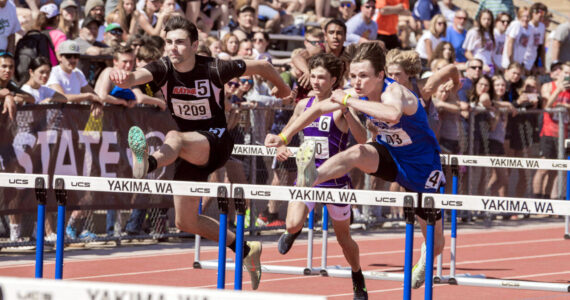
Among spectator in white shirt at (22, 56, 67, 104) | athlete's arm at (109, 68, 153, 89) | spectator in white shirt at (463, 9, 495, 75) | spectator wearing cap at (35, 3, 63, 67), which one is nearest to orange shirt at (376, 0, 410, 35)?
spectator in white shirt at (463, 9, 495, 75)

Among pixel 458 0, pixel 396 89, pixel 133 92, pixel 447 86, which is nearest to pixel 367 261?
pixel 447 86

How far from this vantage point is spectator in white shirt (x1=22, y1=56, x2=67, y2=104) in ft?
39.3

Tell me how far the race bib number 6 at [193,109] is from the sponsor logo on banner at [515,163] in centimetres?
269

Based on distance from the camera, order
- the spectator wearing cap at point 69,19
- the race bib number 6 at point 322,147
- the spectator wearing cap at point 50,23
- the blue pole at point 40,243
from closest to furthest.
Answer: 1. the blue pole at point 40,243
2. the race bib number 6 at point 322,147
3. the spectator wearing cap at point 50,23
4. the spectator wearing cap at point 69,19

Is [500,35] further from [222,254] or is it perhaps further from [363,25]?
[222,254]

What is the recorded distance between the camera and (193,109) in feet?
28.3

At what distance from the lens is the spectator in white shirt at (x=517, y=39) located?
63.2 feet

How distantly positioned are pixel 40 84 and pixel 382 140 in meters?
4.88

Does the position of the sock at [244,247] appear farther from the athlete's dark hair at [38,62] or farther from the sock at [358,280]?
the athlete's dark hair at [38,62]

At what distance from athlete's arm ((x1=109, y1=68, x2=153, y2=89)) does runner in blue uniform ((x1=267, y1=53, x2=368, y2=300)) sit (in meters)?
1.35

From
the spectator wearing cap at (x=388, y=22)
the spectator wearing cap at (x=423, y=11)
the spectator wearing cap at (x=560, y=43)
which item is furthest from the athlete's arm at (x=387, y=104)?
the spectator wearing cap at (x=423, y=11)

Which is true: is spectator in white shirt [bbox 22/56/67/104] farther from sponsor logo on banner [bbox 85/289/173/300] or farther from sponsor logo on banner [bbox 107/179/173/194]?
sponsor logo on banner [bbox 85/289/173/300]

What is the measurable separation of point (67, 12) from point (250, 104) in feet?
8.55

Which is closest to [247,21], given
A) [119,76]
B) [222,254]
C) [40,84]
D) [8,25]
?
[8,25]
